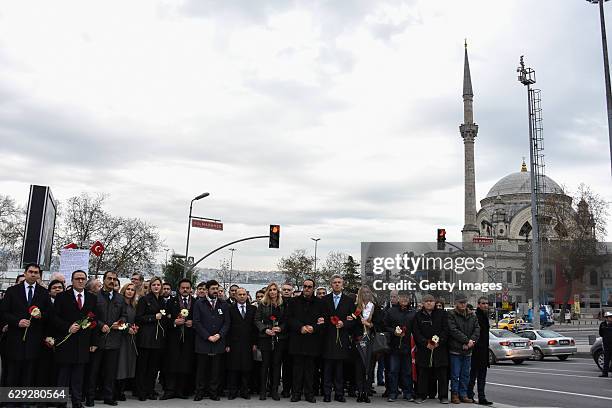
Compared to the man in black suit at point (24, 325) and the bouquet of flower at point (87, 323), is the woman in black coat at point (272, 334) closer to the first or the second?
the bouquet of flower at point (87, 323)

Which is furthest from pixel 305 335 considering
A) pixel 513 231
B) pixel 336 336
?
pixel 513 231

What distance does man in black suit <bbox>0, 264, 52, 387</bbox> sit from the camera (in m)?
8.67

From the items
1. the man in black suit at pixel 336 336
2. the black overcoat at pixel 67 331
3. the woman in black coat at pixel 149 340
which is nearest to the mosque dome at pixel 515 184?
the man in black suit at pixel 336 336

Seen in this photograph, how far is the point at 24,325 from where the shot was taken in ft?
28.1

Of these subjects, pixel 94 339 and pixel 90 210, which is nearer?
pixel 94 339

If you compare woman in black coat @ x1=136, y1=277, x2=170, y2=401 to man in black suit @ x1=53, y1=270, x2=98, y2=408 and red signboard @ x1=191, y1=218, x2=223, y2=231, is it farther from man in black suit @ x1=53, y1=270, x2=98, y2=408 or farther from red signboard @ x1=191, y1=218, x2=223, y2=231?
red signboard @ x1=191, y1=218, x2=223, y2=231

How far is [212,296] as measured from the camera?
10523mm

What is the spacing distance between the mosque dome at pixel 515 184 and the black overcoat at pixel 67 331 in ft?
336

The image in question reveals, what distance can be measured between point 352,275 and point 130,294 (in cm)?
8077

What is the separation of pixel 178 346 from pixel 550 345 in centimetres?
1815

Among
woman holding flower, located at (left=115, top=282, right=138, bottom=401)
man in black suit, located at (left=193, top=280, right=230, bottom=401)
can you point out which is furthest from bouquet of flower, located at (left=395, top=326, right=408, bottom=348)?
woman holding flower, located at (left=115, top=282, right=138, bottom=401)

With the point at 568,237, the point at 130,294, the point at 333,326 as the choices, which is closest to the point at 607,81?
the point at 333,326

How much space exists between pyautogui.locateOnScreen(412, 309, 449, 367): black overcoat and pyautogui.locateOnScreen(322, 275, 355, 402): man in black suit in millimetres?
1330

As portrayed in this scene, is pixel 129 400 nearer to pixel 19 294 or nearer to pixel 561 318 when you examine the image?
pixel 19 294
